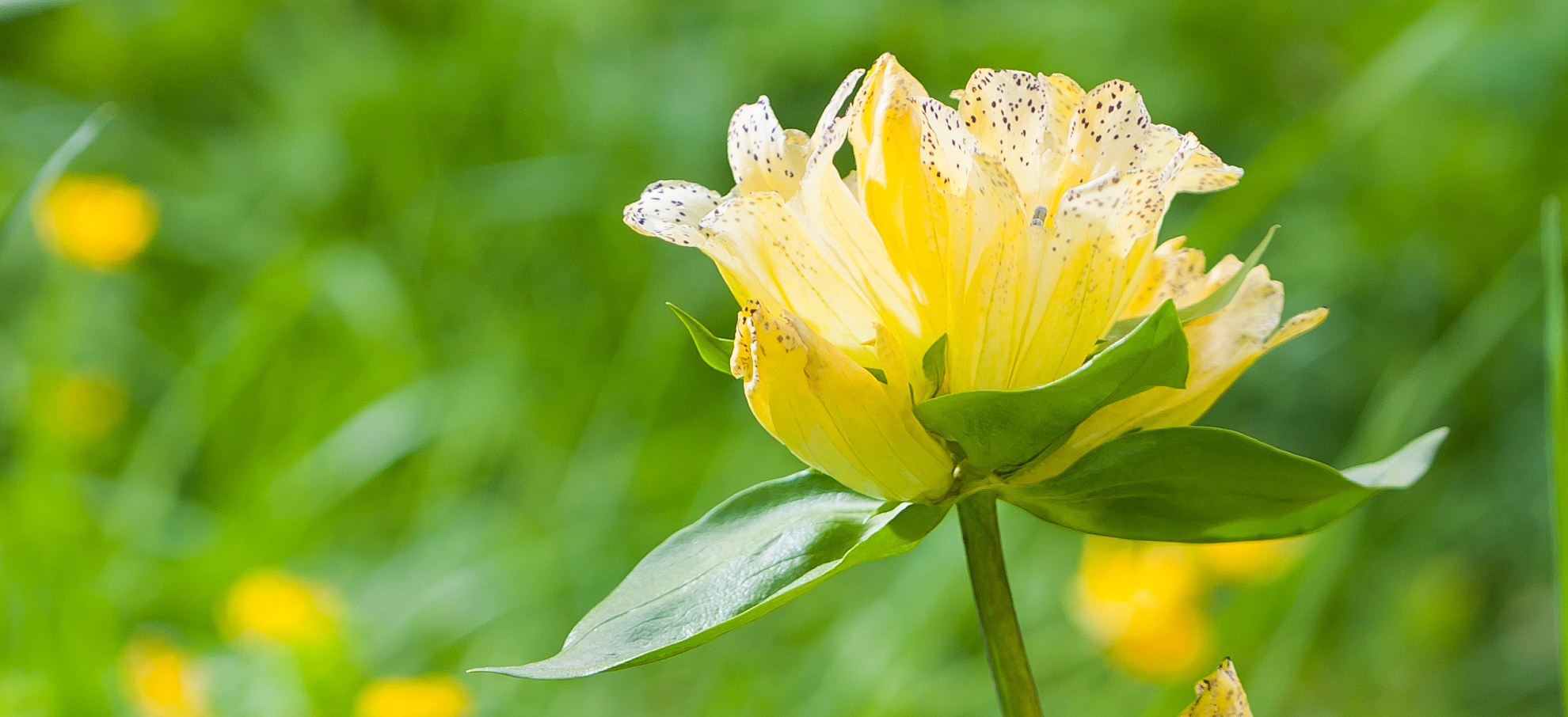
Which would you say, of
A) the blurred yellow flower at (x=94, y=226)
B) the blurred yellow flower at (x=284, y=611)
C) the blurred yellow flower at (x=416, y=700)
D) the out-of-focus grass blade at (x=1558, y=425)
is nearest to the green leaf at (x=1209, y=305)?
the out-of-focus grass blade at (x=1558, y=425)

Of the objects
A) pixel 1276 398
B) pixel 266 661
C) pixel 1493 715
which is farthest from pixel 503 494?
pixel 1493 715

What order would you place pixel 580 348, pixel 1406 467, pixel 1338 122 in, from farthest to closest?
pixel 580 348 < pixel 1338 122 < pixel 1406 467

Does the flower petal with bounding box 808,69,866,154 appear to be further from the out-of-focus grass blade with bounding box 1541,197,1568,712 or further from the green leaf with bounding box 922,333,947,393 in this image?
the out-of-focus grass blade with bounding box 1541,197,1568,712

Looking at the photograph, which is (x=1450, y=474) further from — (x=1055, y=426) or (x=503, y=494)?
(x=1055, y=426)

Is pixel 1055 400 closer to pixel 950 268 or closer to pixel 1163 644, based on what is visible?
pixel 950 268

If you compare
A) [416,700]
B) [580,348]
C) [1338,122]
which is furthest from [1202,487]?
[580,348]
